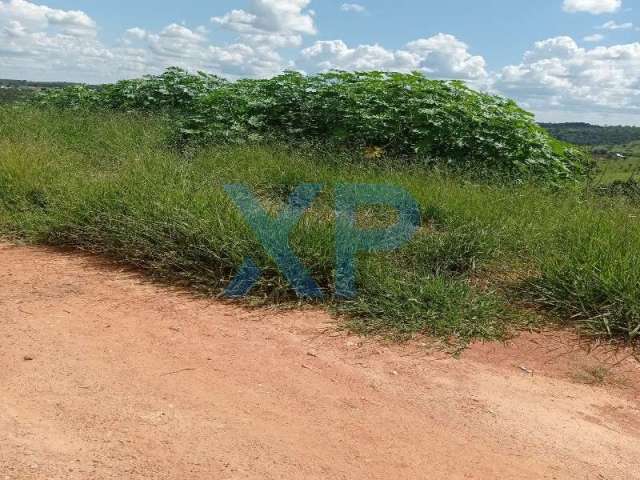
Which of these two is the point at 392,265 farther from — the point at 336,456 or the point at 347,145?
the point at 347,145

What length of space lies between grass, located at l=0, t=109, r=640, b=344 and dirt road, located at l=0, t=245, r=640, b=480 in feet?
1.03


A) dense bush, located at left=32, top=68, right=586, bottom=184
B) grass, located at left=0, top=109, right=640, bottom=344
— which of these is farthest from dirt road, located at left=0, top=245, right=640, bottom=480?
dense bush, located at left=32, top=68, right=586, bottom=184

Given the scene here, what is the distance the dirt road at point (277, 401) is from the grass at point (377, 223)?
1.03 feet

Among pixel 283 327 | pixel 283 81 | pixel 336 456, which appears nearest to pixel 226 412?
pixel 336 456

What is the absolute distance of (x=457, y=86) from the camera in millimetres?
9516

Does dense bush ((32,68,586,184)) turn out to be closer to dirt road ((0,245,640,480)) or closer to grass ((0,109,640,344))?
grass ((0,109,640,344))

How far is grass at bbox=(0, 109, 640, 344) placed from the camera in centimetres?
429

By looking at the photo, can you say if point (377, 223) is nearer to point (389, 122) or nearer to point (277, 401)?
point (277, 401)

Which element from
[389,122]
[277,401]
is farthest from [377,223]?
[389,122]

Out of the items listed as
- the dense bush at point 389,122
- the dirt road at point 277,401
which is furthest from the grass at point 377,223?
the dense bush at point 389,122

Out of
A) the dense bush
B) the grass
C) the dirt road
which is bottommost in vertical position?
the dirt road

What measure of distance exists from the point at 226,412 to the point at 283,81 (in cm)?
831

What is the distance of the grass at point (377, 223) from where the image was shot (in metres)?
4.29

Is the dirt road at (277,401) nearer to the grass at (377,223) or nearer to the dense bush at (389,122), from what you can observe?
the grass at (377,223)
